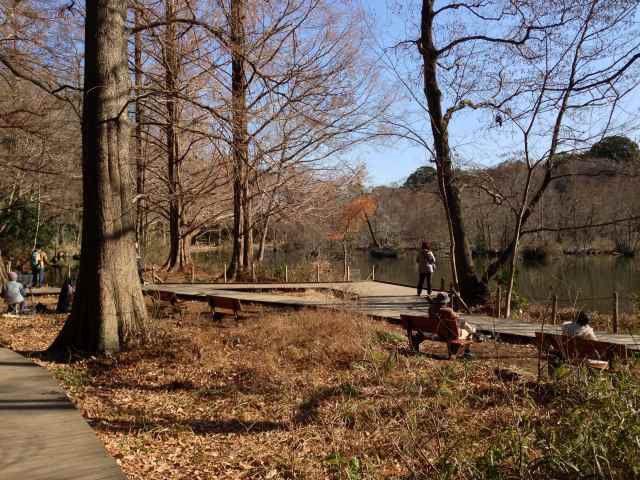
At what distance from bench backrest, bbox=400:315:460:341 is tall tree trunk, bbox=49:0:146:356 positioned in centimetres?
427

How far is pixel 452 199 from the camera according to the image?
15.7 metres

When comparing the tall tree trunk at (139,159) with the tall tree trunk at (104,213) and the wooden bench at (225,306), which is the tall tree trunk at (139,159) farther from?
the tall tree trunk at (104,213)

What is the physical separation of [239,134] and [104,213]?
3.75 meters

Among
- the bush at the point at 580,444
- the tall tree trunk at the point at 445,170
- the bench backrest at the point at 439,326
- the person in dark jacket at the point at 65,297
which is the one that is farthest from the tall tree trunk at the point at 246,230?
the bush at the point at 580,444

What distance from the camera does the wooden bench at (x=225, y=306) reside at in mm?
11398

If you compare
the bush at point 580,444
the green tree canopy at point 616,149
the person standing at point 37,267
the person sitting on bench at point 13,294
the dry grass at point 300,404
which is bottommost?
the dry grass at point 300,404

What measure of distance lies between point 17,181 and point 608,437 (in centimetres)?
2848

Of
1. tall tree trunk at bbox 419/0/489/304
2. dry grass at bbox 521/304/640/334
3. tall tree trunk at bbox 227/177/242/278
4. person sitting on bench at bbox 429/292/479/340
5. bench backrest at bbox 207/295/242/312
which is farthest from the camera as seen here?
tall tree trunk at bbox 227/177/242/278

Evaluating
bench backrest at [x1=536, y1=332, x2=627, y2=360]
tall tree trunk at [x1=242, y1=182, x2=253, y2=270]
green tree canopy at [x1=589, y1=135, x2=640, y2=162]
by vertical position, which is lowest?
bench backrest at [x1=536, y1=332, x2=627, y2=360]

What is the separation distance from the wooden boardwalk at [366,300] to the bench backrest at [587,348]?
82cm

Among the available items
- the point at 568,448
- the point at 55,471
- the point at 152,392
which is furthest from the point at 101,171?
the point at 568,448

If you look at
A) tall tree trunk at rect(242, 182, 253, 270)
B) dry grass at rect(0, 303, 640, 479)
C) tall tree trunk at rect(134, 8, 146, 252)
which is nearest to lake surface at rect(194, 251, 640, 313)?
tall tree trunk at rect(242, 182, 253, 270)

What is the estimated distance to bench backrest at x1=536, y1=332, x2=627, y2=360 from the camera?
6.43 meters

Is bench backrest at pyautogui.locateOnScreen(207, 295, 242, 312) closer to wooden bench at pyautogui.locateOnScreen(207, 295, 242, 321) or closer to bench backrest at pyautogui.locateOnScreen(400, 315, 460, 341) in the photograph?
wooden bench at pyautogui.locateOnScreen(207, 295, 242, 321)
